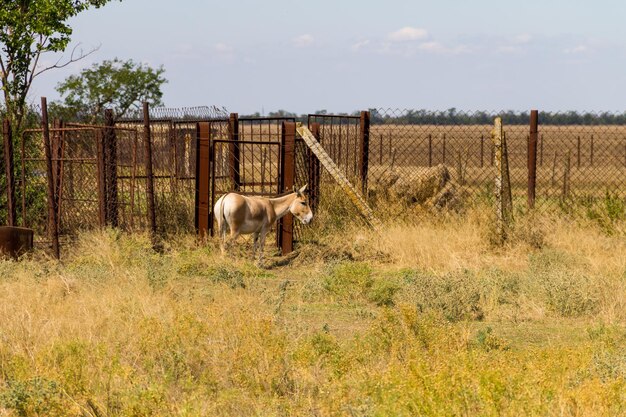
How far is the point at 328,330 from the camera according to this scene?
9750mm

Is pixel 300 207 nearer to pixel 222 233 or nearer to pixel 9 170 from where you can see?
pixel 222 233

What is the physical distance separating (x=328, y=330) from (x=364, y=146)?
28.4 ft

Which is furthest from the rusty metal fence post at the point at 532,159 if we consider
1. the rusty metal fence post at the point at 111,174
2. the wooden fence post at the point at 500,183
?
the rusty metal fence post at the point at 111,174

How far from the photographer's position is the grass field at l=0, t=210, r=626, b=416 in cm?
654

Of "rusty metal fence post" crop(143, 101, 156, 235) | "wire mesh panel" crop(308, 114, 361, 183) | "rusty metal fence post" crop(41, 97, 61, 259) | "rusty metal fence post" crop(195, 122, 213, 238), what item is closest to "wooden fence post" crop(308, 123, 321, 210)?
"wire mesh panel" crop(308, 114, 361, 183)

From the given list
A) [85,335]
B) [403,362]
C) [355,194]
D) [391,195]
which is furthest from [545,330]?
[391,195]

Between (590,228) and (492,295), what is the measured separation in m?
5.45

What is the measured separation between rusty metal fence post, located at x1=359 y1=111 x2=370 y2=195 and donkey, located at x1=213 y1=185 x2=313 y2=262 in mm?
2696

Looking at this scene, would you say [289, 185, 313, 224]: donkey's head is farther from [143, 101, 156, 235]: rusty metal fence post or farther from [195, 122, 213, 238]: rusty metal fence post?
[143, 101, 156, 235]: rusty metal fence post

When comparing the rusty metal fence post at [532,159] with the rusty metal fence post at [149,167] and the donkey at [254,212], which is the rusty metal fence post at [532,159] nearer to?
the donkey at [254,212]

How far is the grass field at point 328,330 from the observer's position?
6539 millimetres

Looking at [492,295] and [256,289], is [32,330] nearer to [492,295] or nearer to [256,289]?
[256,289]

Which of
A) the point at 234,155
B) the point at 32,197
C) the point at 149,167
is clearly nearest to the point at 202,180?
the point at 234,155

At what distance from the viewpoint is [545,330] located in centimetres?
1014
